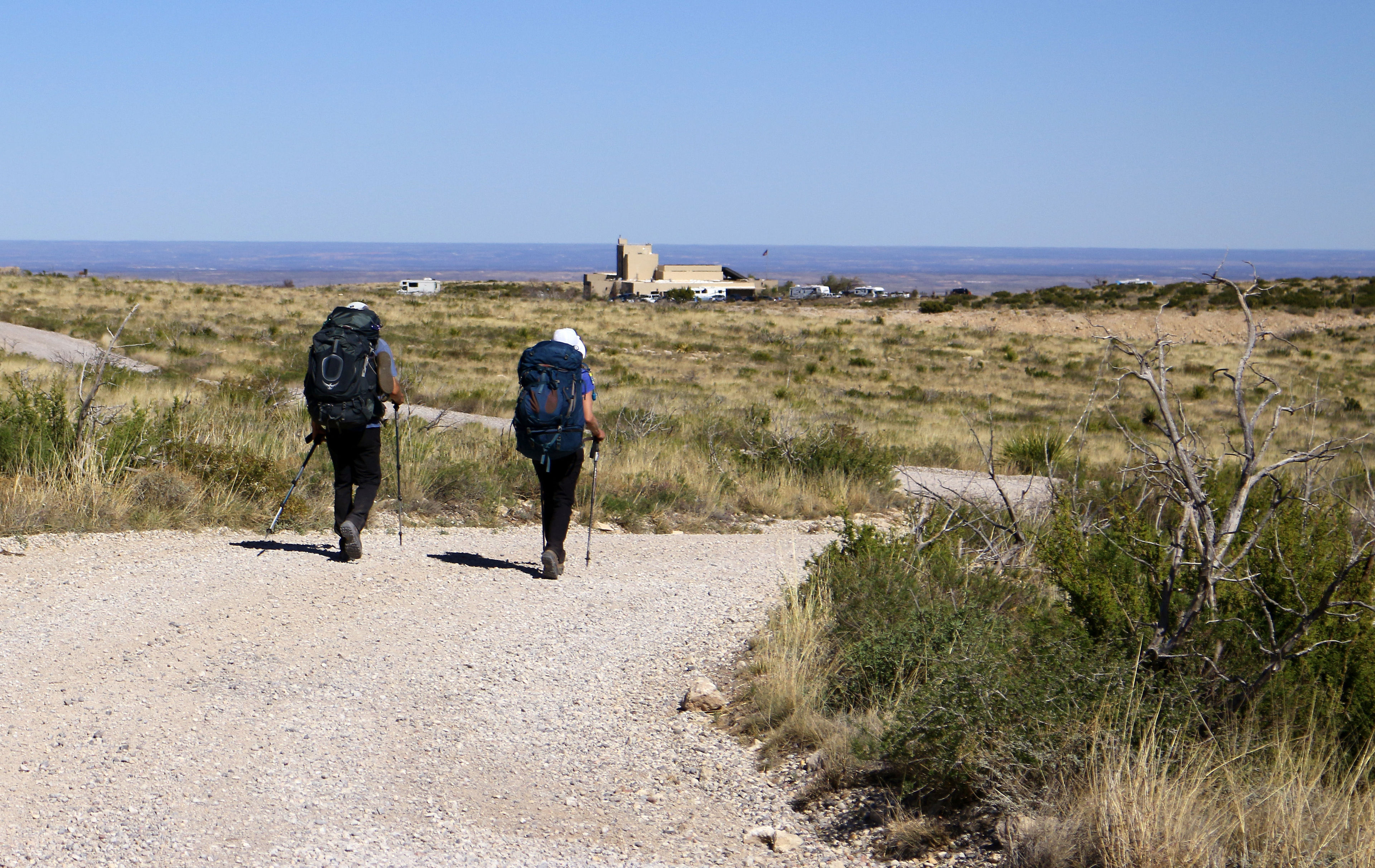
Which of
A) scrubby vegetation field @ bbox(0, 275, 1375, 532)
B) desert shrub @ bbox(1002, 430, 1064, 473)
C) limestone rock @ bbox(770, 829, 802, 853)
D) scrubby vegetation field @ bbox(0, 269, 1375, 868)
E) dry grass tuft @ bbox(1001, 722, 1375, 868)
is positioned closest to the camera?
dry grass tuft @ bbox(1001, 722, 1375, 868)

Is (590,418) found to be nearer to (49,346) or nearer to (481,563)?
(481,563)

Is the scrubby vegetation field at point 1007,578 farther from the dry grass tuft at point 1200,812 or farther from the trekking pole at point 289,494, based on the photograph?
the trekking pole at point 289,494

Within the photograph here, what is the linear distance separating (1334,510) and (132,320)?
34168 mm

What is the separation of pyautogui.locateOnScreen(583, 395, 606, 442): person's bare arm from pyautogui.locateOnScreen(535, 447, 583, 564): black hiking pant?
0.16m

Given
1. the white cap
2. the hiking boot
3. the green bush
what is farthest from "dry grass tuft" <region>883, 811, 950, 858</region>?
the green bush

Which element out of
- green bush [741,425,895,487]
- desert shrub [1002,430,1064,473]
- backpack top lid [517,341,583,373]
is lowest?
desert shrub [1002,430,1064,473]

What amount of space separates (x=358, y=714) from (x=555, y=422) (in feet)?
8.53

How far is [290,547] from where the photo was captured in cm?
750

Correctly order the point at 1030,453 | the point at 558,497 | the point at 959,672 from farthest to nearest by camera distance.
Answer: the point at 1030,453
the point at 558,497
the point at 959,672

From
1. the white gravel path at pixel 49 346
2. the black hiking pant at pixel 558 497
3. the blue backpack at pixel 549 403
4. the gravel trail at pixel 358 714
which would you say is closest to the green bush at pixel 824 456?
the gravel trail at pixel 358 714

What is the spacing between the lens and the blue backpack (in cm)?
683

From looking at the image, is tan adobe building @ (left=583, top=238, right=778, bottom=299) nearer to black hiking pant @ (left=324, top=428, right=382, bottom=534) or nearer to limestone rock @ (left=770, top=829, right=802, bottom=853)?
black hiking pant @ (left=324, top=428, right=382, bottom=534)

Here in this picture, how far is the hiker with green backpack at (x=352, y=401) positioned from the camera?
22.4 feet

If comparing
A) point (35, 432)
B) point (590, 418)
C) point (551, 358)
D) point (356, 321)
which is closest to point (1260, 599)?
point (590, 418)
